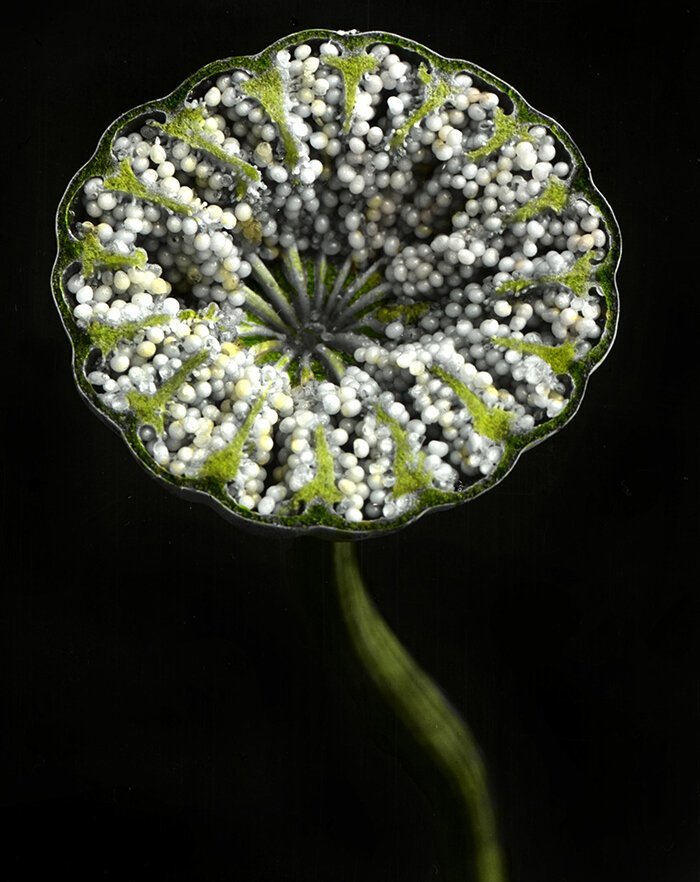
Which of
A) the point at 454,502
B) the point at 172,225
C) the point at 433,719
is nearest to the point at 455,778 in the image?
the point at 433,719

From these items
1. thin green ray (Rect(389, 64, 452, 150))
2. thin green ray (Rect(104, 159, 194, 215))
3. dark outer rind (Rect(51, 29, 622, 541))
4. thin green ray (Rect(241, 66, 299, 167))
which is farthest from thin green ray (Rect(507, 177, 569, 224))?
thin green ray (Rect(104, 159, 194, 215))

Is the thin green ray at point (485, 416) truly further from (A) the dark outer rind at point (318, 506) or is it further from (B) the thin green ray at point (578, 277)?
(B) the thin green ray at point (578, 277)

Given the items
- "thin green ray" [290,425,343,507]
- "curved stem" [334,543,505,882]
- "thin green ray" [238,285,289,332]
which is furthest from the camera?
"curved stem" [334,543,505,882]

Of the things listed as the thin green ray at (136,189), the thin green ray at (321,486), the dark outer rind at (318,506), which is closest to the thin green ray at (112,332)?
the dark outer rind at (318,506)

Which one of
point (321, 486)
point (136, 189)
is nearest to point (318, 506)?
point (321, 486)

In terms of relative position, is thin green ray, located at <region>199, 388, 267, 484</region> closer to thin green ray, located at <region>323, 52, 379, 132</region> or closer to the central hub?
the central hub

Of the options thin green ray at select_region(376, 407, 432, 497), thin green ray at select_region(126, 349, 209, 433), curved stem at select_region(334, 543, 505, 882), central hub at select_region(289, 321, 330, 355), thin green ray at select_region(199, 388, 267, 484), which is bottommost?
curved stem at select_region(334, 543, 505, 882)

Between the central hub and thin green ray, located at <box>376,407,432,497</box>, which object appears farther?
the central hub
